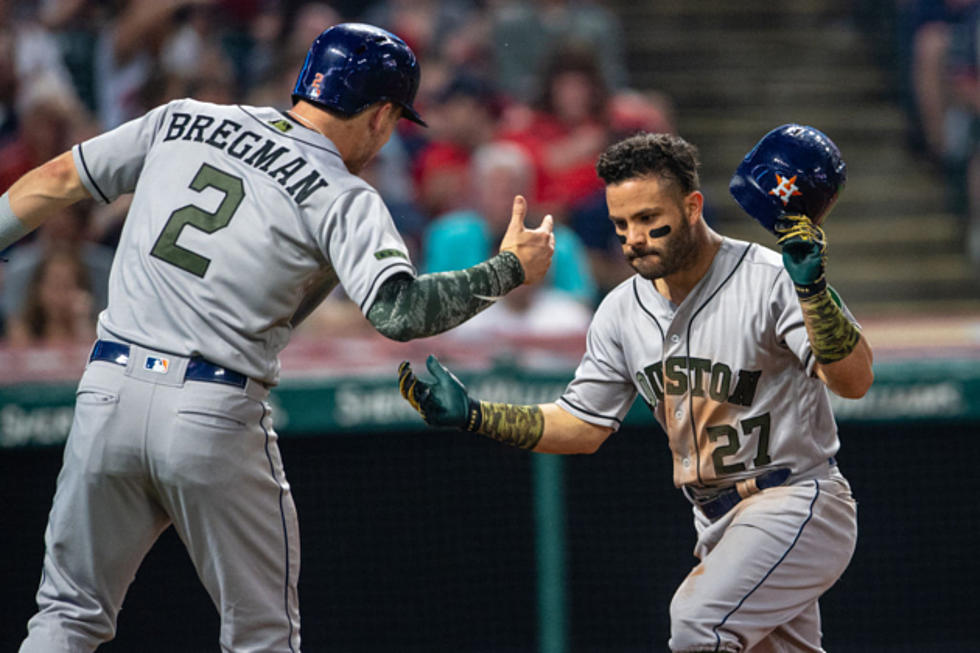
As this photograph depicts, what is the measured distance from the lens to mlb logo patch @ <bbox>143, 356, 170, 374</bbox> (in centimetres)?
284

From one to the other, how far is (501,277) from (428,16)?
17.1 ft

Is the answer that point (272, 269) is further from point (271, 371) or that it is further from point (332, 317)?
point (332, 317)

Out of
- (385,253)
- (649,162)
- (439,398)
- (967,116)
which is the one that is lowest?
(439,398)

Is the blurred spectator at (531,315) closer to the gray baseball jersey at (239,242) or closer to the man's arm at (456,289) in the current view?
the man's arm at (456,289)

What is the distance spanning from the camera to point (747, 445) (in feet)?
10.3

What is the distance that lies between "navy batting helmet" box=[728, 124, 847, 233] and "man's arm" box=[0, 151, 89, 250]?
5.51 ft

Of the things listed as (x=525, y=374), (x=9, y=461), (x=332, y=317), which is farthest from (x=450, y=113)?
(x=9, y=461)

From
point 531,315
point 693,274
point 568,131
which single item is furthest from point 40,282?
point 693,274

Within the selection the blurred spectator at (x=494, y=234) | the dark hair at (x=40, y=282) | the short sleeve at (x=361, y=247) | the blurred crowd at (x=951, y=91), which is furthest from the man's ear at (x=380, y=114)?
the blurred crowd at (x=951, y=91)

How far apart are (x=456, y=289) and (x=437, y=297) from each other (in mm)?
67

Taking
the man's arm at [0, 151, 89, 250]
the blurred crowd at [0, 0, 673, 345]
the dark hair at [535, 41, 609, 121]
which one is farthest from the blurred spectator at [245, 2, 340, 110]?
the man's arm at [0, 151, 89, 250]

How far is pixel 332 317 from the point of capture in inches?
244

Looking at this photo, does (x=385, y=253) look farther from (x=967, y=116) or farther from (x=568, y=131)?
(x=967, y=116)

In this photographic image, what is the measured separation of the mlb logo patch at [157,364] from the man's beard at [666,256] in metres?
1.17
